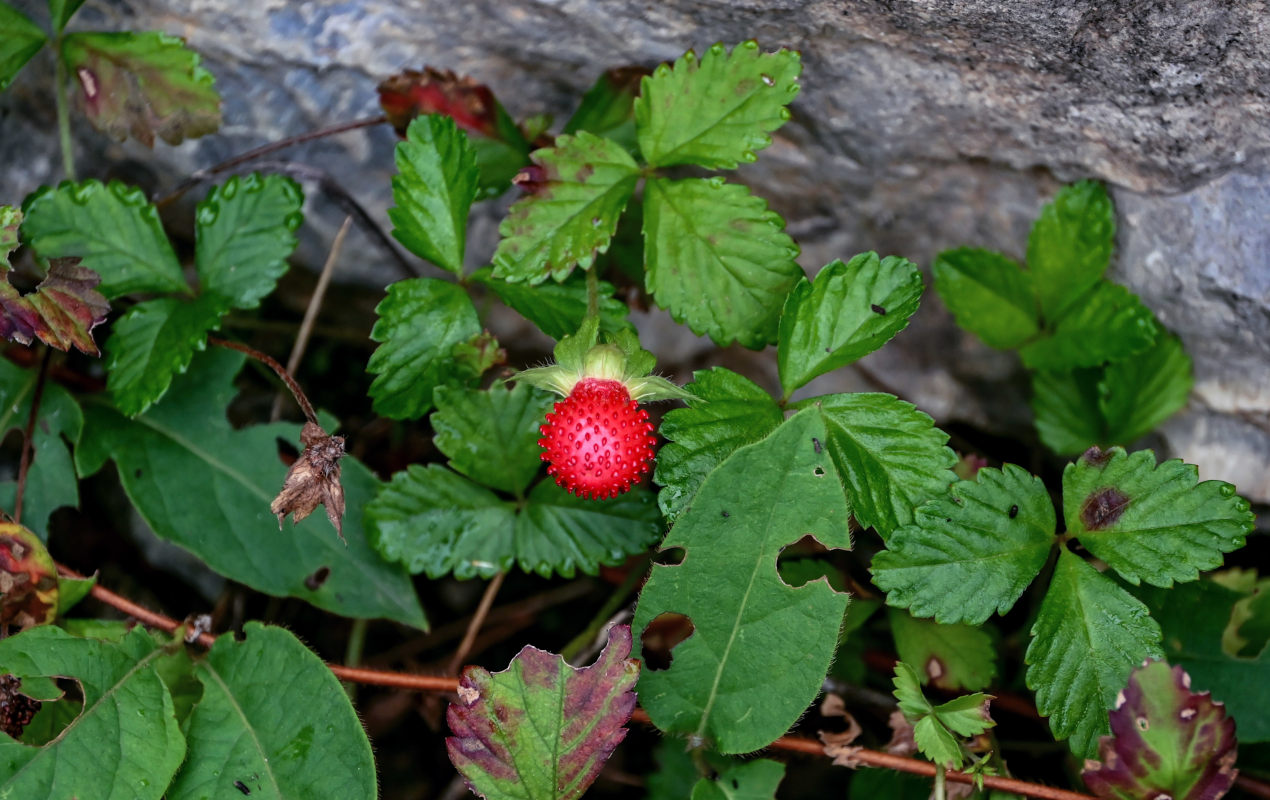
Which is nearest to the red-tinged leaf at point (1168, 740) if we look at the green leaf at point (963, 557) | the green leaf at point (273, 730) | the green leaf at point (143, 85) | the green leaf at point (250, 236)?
the green leaf at point (963, 557)

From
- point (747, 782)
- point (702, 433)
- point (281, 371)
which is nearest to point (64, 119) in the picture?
point (281, 371)

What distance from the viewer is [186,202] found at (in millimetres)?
2316

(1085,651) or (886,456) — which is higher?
(886,456)

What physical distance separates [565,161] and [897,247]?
31.3 inches

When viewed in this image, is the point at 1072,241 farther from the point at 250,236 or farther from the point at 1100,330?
the point at 250,236

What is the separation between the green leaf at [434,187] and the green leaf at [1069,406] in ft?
3.99

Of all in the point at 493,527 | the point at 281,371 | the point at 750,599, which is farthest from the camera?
the point at 493,527

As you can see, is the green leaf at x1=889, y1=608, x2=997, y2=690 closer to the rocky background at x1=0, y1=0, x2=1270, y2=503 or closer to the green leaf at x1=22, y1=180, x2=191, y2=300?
the rocky background at x1=0, y1=0, x2=1270, y2=503

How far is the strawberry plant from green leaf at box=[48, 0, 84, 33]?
0.06 meters

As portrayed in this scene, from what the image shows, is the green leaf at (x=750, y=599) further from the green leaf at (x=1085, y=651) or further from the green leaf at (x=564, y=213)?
the green leaf at (x=564, y=213)

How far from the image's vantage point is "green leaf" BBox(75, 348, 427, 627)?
6.51ft

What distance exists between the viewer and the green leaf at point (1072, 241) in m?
1.93

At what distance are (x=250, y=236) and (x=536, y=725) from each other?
1.09 metres

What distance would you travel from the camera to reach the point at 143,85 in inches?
77.5
